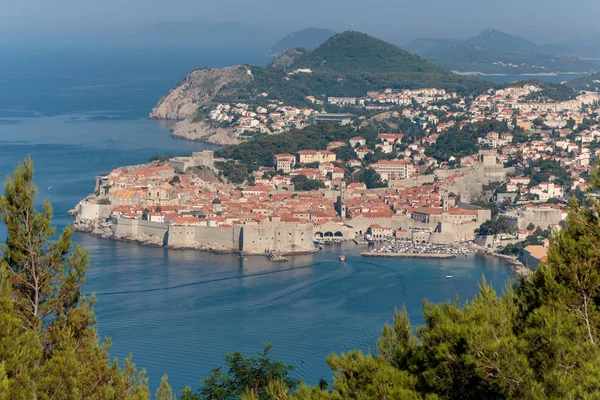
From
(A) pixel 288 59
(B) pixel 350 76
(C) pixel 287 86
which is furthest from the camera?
(A) pixel 288 59

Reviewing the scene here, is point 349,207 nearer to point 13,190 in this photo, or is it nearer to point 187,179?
point 187,179

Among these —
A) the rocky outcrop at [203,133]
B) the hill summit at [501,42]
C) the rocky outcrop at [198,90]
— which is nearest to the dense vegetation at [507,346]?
the rocky outcrop at [203,133]

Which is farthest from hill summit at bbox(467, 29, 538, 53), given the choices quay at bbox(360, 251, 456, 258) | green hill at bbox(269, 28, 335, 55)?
quay at bbox(360, 251, 456, 258)

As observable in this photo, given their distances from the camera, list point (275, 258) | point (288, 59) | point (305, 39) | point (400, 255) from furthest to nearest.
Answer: point (305, 39) < point (288, 59) < point (400, 255) < point (275, 258)

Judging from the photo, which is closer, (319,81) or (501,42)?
(319,81)

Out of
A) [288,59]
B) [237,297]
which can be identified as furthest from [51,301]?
[288,59]

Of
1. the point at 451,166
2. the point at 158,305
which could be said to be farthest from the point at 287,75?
the point at 158,305

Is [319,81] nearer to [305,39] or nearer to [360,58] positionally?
[360,58]

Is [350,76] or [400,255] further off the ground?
[350,76]

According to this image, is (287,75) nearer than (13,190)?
No
